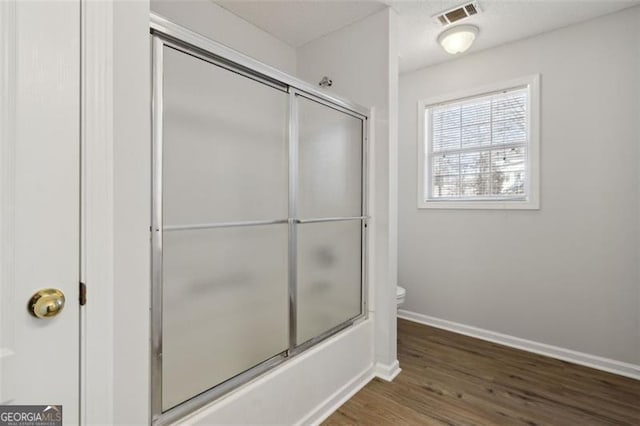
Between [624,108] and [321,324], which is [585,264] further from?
[321,324]

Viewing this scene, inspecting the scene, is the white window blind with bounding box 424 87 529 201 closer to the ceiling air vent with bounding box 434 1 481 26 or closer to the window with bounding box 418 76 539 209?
the window with bounding box 418 76 539 209

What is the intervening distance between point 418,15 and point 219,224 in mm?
2018

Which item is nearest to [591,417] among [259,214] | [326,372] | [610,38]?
[326,372]

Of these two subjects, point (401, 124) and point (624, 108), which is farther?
point (401, 124)

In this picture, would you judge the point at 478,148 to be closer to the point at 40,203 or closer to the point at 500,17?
the point at 500,17

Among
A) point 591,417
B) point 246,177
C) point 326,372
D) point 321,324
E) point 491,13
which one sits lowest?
point 591,417

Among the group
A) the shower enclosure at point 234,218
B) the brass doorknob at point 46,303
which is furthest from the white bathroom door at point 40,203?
the shower enclosure at point 234,218

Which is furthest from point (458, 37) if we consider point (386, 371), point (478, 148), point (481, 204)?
point (386, 371)

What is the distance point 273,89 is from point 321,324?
136cm

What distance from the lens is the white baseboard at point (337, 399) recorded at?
167 cm

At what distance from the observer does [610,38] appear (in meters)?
2.20

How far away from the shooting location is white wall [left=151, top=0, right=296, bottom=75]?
1.90m

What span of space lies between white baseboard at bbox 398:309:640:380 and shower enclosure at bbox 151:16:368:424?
1394 millimetres

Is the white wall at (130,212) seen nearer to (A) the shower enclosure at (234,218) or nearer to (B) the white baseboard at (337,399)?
(A) the shower enclosure at (234,218)
